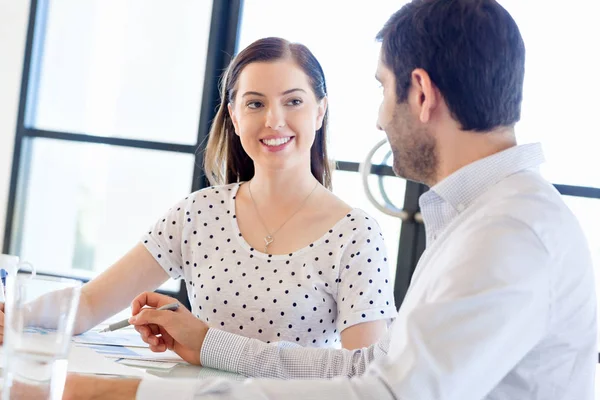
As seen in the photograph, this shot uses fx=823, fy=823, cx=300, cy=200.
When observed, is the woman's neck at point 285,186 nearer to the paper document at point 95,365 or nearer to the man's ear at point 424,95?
the paper document at point 95,365

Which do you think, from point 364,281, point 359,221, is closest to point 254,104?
point 359,221

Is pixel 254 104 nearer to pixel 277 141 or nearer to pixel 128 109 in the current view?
pixel 277 141

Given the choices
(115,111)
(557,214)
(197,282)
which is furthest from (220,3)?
(557,214)

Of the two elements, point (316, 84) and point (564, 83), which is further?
point (564, 83)

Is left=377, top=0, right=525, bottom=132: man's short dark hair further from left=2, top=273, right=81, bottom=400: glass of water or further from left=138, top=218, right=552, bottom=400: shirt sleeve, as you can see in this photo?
left=2, top=273, right=81, bottom=400: glass of water

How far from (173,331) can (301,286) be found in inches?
15.7

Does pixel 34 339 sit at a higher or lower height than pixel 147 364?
higher

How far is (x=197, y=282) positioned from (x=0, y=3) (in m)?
2.27

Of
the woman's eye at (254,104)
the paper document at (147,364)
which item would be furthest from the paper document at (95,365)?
the woman's eye at (254,104)

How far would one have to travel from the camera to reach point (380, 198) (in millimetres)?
2947

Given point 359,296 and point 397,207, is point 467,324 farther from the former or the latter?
point 397,207

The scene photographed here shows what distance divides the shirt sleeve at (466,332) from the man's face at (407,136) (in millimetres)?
258

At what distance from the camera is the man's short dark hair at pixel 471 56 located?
1.16m

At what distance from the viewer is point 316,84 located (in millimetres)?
2055
